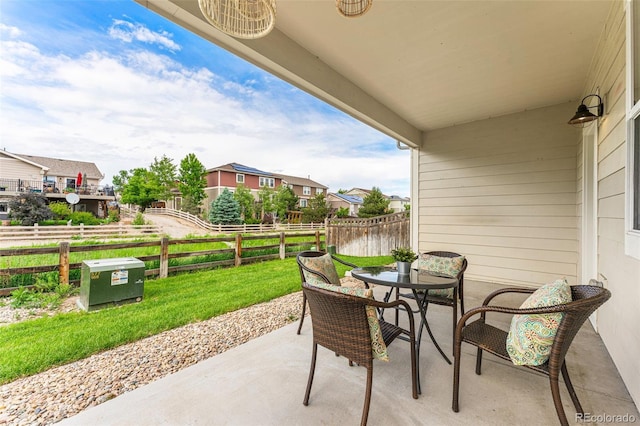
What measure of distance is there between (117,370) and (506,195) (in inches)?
217

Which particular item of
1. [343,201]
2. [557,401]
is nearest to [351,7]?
[557,401]

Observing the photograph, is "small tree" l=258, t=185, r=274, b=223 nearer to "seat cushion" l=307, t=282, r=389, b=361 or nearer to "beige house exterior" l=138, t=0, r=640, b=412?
"beige house exterior" l=138, t=0, r=640, b=412

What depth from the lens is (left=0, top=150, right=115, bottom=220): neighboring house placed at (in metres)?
3.53

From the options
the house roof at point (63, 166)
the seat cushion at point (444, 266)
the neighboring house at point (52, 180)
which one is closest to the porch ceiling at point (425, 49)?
the seat cushion at point (444, 266)

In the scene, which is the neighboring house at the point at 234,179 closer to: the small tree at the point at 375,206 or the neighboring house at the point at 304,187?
the neighboring house at the point at 304,187

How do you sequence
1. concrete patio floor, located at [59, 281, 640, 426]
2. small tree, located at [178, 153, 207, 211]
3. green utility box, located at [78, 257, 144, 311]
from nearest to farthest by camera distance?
concrete patio floor, located at [59, 281, 640, 426] → green utility box, located at [78, 257, 144, 311] → small tree, located at [178, 153, 207, 211]

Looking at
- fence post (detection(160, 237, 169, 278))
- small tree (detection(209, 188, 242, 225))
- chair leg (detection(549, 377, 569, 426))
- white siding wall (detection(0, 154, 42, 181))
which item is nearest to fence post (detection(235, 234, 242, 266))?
fence post (detection(160, 237, 169, 278))

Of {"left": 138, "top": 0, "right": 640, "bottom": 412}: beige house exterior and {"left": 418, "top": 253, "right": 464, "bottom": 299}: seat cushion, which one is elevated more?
{"left": 138, "top": 0, "right": 640, "bottom": 412}: beige house exterior

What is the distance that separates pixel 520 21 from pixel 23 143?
19.2 ft

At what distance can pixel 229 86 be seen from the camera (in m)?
7.94

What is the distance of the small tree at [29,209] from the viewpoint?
12.1 ft

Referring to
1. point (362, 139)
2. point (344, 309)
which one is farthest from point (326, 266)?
point (362, 139)

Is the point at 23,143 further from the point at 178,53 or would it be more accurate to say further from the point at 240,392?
the point at 240,392
